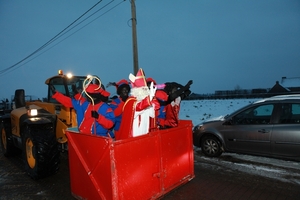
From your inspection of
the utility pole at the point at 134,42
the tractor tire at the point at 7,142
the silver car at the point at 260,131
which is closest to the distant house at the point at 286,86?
the utility pole at the point at 134,42

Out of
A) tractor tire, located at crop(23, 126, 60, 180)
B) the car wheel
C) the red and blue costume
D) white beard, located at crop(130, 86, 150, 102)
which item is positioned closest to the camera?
white beard, located at crop(130, 86, 150, 102)

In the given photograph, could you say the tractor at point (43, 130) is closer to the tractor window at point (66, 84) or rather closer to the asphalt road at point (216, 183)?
the tractor window at point (66, 84)

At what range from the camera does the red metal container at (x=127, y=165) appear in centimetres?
281

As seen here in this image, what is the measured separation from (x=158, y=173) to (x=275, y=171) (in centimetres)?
318

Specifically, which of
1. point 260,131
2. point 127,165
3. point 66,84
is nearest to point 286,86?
point 260,131

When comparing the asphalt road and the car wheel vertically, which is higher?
the car wheel

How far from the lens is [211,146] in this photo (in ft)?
20.1

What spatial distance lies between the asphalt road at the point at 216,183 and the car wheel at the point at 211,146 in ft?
1.32

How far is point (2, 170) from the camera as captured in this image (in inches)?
210

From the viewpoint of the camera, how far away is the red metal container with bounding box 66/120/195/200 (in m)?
2.81

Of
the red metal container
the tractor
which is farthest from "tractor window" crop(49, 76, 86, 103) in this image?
the red metal container

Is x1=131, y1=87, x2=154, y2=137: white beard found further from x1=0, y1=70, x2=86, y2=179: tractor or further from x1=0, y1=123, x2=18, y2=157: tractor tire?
x1=0, y1=123, x2=18, y2=157: tractor tire

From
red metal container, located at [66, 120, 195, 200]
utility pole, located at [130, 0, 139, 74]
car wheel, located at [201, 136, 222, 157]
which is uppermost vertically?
Result: utility pole, located at [130, 0, 139, 74]

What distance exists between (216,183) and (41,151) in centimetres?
366
